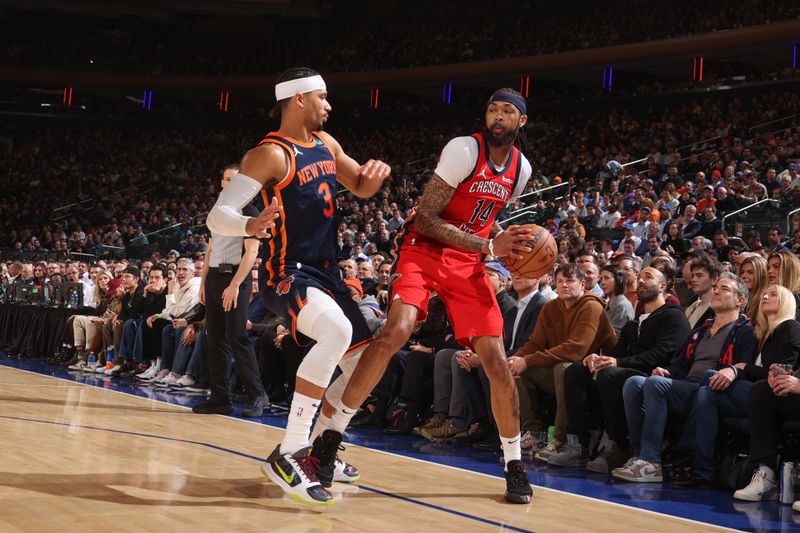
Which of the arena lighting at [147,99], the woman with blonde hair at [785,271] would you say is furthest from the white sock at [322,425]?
the arena lighting at [147,99]

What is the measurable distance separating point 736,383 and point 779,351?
0.31m

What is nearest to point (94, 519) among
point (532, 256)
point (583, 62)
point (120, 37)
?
point (532, 256)

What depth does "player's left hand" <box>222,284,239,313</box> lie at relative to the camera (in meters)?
6.83

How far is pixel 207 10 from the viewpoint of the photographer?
3075 cm

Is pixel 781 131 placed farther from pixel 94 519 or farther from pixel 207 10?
pixel 207 10

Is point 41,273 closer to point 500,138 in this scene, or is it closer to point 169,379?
point 169,379

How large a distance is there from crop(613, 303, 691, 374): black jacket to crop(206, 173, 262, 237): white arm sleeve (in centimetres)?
299

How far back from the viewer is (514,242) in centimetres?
411

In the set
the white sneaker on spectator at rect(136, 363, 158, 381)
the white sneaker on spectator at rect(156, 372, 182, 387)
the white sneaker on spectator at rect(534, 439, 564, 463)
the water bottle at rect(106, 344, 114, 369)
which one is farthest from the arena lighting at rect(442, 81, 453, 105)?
the white sneaker on spectator at rect(534, 439, 564, 463)

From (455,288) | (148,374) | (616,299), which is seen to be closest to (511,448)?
(455,288)

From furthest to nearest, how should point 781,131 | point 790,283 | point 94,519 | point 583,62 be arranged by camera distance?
1. point 583,62
2. point 781,131
3. point 790,283
4. point 94,519

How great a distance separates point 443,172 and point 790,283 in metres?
2.95

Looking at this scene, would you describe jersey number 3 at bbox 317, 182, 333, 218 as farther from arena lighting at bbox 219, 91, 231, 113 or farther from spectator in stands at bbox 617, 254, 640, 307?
arena lighting at bbox 219, 91, 231, 113

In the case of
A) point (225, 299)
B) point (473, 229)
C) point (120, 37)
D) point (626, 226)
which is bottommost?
point (225, 299)
